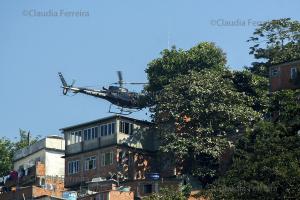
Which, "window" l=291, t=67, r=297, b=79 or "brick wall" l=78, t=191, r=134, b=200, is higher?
"window" l=291, t=67, r=297, b=79

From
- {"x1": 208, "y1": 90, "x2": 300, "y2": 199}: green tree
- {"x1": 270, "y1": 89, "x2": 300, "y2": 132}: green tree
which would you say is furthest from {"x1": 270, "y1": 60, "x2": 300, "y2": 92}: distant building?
{"x1": 208, "y1": 90, "x2": 300, "y2": 199}: green tree

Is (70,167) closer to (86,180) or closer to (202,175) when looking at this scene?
(86,180)

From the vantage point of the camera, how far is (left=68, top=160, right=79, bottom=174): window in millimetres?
103188

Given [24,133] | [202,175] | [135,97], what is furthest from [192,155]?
[24,133]

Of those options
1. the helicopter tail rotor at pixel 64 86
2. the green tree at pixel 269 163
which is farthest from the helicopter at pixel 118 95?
the green tree at pixel 269 163

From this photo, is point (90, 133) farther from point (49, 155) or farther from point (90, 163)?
point (49, 155)

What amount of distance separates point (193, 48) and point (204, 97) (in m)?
17.0

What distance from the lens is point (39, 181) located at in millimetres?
105438

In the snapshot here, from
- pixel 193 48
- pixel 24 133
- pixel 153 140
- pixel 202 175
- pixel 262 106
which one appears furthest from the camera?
pixel 24 133

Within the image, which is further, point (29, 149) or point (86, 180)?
point (29, 149)

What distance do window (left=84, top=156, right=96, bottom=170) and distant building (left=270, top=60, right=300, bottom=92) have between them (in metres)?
21.7

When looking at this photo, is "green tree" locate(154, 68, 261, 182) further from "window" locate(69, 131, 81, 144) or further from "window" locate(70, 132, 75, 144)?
"window" locate(70, 132, 75, 144)

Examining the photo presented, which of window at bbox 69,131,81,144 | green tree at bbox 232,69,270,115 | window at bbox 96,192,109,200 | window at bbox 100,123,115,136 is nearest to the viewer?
window at bbox 96,192,109,200

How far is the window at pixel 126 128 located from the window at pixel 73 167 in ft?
22.3
